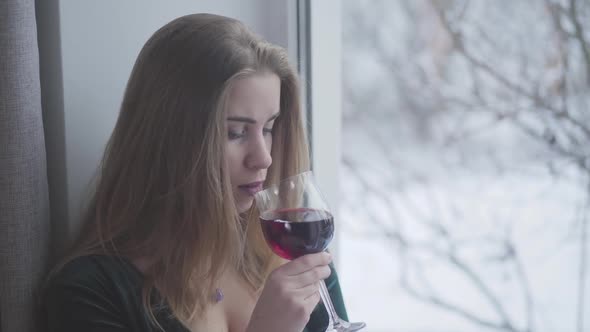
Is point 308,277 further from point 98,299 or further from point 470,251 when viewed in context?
point 470,251

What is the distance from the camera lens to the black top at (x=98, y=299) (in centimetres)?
105

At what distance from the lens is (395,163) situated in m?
1.81

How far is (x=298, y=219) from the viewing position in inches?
43.6

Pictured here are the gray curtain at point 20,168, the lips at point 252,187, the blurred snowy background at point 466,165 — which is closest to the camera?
the gray curtain at point 20,168

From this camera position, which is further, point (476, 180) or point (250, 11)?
point (476, 180)

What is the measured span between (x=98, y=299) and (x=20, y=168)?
0.28 meters

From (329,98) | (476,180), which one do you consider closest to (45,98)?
(329,98)

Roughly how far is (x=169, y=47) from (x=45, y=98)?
33 cm

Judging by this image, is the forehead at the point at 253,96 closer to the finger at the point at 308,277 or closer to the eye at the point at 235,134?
the eye at the point at 235,134

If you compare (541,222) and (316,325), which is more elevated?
(541,222)

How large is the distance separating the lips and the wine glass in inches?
1.8

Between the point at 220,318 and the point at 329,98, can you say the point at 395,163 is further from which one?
the point at 220,318

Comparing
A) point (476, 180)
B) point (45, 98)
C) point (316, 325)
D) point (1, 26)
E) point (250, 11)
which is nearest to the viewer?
point (1, 26)

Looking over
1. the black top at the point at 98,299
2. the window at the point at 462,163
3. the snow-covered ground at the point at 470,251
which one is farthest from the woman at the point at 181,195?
the snow-covered ground at the point at 470,251
